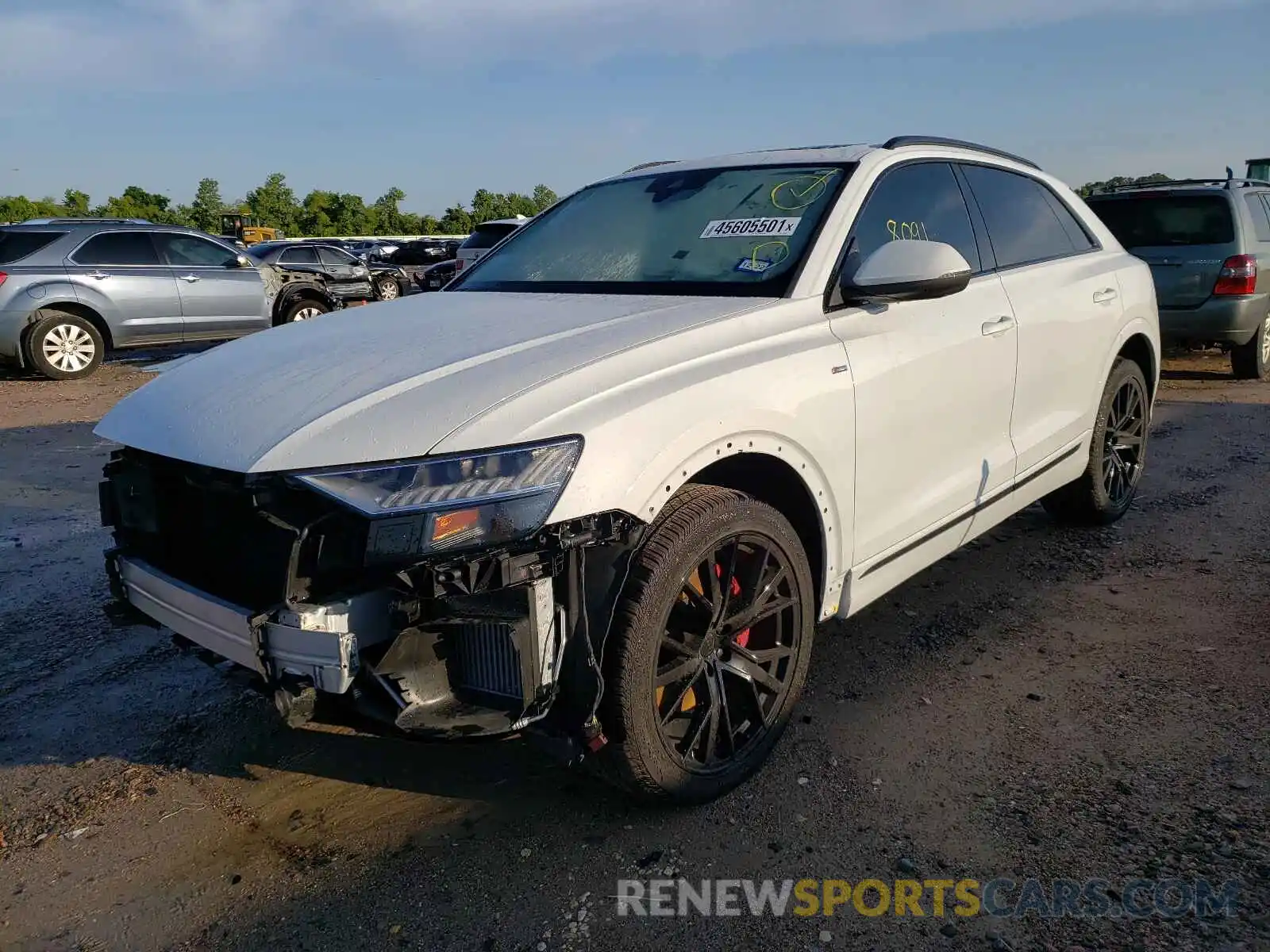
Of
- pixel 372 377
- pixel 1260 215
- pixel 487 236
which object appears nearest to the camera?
pixel 372 377

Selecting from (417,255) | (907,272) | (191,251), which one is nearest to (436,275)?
(191,251)

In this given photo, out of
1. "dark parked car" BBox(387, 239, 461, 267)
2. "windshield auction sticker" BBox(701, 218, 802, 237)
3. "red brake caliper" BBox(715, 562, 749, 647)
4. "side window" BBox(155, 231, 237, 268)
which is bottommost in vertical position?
"red brake caliper" BBox(715, 562, 749, 647)

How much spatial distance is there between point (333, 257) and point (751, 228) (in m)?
17.6

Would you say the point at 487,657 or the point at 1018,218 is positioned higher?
the point at 1018,218

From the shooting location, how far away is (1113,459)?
4.89 meters

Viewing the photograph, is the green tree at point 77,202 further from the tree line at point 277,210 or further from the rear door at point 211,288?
the rear door at point 211,288

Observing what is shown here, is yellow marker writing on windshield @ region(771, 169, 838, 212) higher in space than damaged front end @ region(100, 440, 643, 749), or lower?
higher

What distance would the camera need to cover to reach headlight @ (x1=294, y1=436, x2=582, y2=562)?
211 cm

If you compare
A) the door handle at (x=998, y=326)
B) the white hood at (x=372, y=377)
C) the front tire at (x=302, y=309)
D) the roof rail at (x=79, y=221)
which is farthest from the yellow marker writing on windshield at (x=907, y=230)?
the front tire at (x=302, y=309)

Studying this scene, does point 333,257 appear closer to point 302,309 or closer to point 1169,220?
point 302,309

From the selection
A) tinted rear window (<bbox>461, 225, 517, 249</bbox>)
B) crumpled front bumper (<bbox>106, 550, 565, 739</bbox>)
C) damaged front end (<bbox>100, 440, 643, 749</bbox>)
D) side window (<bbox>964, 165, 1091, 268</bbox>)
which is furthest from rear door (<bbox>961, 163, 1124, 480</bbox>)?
tinted rear window (<bbox>461, 225, 517, 249</bbox>)

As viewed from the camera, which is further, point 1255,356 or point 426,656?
point 1255,356

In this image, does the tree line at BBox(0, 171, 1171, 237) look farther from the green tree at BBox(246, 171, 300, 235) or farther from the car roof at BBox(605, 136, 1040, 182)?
the car roof at BBox(605, 136, 1040, 182)

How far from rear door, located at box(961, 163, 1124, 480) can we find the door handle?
0.08m
